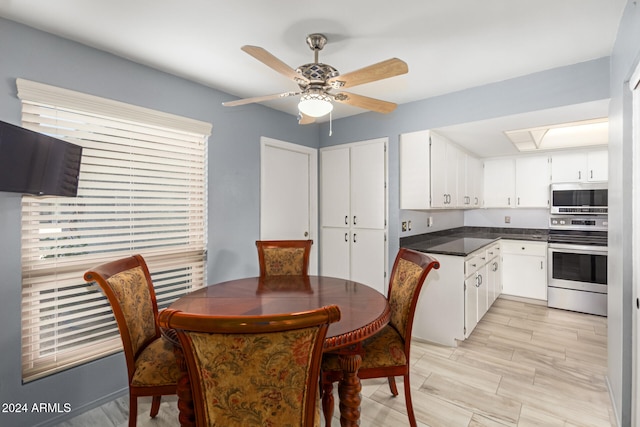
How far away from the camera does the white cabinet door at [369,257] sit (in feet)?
11.4

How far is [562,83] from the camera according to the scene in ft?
8.09

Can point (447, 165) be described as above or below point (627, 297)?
above

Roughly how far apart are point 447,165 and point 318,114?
7.67ft

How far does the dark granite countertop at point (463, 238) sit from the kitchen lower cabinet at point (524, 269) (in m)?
0.12

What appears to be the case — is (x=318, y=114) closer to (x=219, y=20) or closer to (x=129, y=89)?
(x=219, y=20)

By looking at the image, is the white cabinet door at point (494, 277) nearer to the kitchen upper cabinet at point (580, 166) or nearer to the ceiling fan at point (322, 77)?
the kitchen upper cabinet at point (580, 166)

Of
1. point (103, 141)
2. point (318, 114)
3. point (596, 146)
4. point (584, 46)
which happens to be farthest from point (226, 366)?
point (596, 146)

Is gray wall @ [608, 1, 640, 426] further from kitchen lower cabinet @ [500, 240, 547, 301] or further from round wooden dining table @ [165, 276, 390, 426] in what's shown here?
kitchen lower cabinet @ [500, 240, 547, 301]

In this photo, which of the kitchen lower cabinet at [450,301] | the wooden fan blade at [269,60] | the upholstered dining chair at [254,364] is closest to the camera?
the upholstered dining chair at [254,364]

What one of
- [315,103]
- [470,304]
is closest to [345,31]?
[315,103]

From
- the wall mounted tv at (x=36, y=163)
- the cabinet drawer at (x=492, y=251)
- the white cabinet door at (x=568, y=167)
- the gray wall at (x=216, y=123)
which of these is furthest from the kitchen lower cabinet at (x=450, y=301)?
the wall mounted tv at (x=36, y=163)

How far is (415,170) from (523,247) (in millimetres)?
2260

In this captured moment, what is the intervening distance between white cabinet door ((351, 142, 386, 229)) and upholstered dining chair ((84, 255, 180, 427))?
2.37 m

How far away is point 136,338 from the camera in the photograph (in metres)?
1.70
